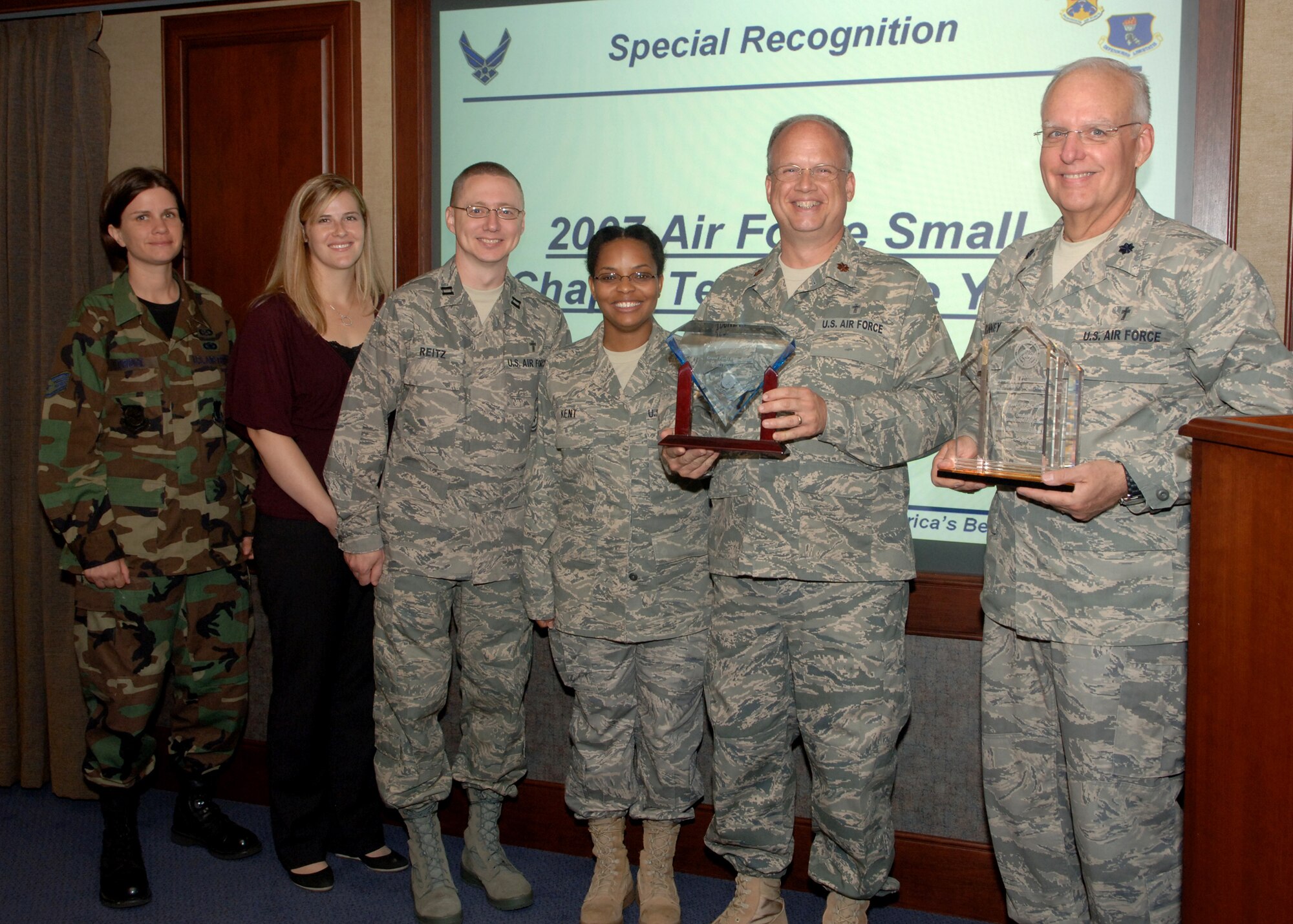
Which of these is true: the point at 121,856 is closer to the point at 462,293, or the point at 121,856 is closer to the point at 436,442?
the point at 436,442

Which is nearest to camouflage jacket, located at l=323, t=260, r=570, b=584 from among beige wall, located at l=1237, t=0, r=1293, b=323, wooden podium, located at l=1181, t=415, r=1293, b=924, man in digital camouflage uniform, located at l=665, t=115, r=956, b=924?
man in digital camouflage uniform, located at l=665, t=115, r=956, b=924

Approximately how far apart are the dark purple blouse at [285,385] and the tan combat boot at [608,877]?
43.8 inches

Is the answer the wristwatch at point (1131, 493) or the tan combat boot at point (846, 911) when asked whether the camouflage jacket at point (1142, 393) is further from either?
the tan combat boot at point (846, 911)

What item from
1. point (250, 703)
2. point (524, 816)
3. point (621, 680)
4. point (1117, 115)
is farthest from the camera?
point (250, 703)

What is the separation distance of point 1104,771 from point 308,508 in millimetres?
1927

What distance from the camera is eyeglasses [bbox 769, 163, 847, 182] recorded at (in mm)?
2199

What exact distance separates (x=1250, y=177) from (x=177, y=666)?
306cm

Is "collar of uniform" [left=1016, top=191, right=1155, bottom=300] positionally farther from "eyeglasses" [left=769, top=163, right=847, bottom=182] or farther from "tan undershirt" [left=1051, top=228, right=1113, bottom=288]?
"eyeglasses" [left=769, top=163, right=847, bottom=182]

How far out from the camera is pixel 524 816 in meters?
3.07

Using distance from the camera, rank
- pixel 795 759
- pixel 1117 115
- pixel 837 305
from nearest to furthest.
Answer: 1. pixel 1117 115
2. pixel 837 305
3. pixel 795 759

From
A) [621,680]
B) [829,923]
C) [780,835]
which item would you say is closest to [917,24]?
[621,680]

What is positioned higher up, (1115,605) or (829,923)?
(1115,605)

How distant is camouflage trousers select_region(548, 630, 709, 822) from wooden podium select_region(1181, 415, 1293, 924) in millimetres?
1157

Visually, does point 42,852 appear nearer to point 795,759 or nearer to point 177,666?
point 177,666
